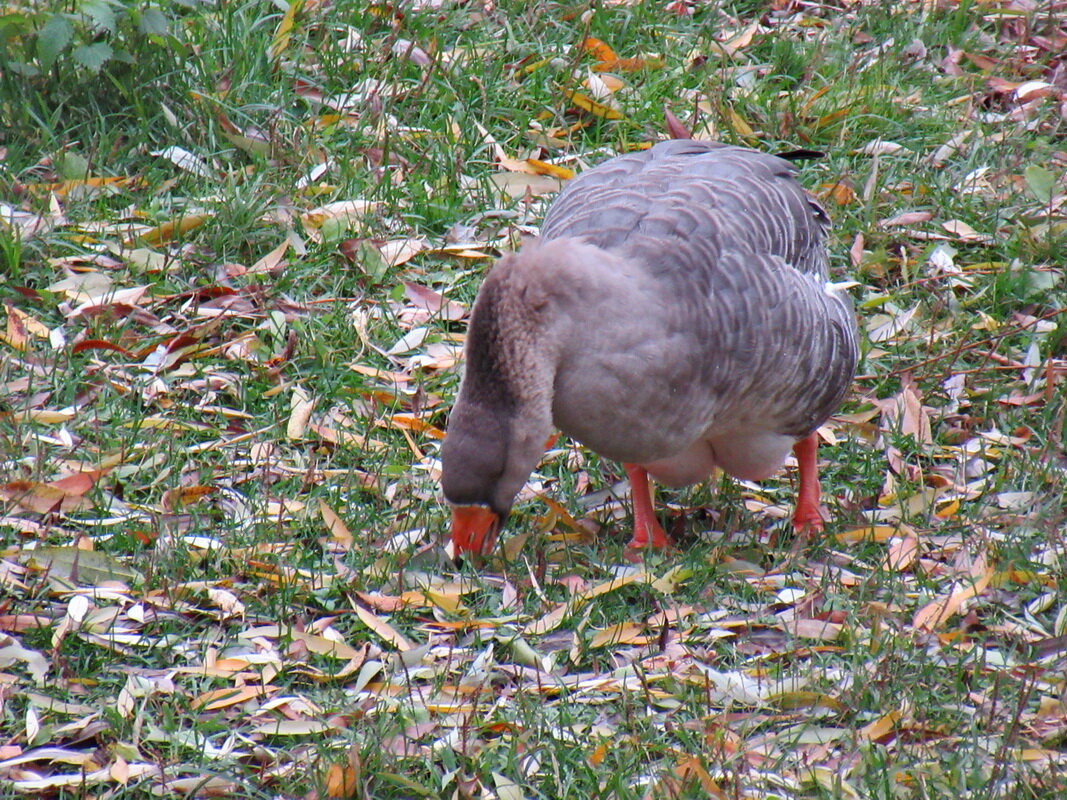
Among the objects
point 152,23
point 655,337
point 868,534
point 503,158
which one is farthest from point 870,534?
point 152,23

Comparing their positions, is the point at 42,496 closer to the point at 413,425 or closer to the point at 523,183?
the point at 413,425

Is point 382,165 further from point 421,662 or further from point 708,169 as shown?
point 421,662

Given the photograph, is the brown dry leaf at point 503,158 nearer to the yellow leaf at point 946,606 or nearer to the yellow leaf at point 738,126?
the yellow leaf at point 738,126

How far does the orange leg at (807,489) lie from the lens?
508 centimetres

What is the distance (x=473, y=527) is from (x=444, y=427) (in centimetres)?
157

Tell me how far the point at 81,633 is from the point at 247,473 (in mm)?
1180

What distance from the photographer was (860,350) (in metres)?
6.06

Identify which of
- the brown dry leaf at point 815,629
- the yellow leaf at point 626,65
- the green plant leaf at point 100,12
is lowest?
the brown dry leaf at point 815,629

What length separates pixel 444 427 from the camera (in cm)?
580

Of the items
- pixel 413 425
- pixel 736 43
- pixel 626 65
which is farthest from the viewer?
pixel 736 43

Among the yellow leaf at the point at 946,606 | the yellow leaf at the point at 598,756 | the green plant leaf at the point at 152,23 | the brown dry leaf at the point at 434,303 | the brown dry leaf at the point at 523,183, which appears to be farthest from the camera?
the brown dry leaf at the point at 523,183

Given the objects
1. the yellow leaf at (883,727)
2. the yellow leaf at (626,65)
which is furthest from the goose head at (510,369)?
the yellow leaf at (626,65)

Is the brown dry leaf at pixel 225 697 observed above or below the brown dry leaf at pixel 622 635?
above

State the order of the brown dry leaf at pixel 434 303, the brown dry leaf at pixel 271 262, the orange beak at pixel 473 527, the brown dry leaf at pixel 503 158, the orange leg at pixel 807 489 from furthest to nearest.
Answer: the brown dry leaf at pixel 503 158 < the brown dry leaf at pixel 271 262 < the brown dry leaf at pixel 434 303 < the orange leg at pixel 807 489 < the orange beak at pixel 473 527
